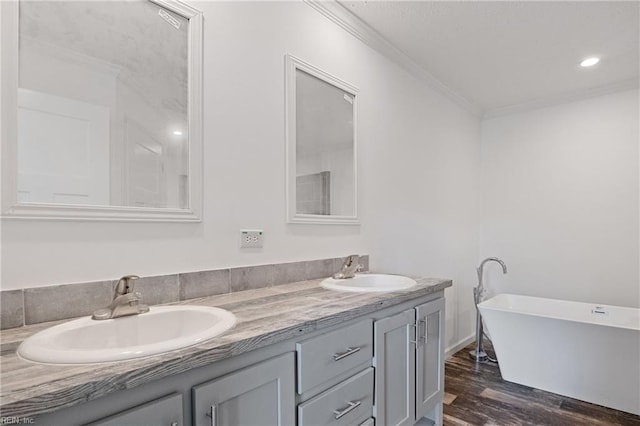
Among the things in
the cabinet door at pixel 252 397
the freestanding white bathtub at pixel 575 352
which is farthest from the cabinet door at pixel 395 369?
the freestanding white bathtub at pixel 575 352

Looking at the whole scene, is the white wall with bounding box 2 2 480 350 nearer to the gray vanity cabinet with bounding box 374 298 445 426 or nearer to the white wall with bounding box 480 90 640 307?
the gray vanity cabinet with bounding box 374 298 445 426

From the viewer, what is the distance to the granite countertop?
607 millimetres

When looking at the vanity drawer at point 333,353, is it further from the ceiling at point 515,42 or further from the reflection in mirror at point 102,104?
the ceiling at point 515,42

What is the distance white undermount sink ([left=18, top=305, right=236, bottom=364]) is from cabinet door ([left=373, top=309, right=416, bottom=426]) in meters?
0.71

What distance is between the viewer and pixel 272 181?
1698mm

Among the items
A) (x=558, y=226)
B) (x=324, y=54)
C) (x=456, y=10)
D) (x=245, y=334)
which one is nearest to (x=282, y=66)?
(x=324, y=54)

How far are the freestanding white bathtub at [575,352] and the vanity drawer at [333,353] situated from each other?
1715 mm

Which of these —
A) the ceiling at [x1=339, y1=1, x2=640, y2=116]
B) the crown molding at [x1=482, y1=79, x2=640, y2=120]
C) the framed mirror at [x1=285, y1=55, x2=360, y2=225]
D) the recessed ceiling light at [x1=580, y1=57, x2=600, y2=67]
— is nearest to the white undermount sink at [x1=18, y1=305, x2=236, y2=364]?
the framed mirror at [x1=285, y1=55, x2=360, y2=225]

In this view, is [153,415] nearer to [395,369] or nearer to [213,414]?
[213,414]

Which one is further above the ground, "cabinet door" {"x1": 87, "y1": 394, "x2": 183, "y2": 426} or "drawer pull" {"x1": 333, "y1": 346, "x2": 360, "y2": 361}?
"cabinet door" {"x1": 87, "y1": 394, "x2": 183, "y2": 426}

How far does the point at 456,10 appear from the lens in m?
2.04

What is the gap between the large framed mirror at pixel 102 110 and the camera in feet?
3.32

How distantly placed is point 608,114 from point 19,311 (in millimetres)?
4307

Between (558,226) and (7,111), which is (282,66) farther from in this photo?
(558,226)
